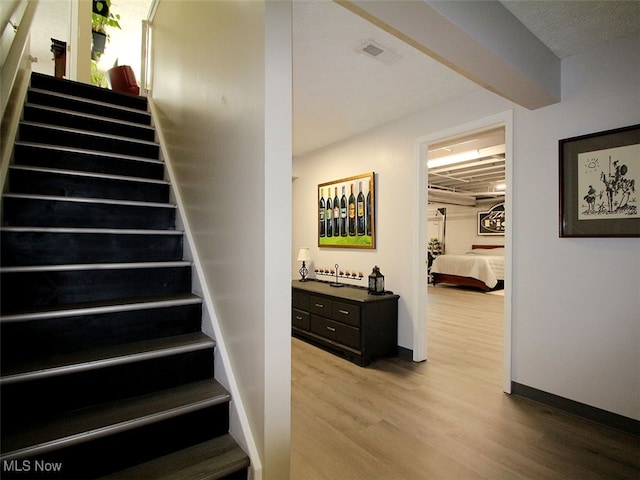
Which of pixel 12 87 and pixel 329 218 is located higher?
pixel 12 87

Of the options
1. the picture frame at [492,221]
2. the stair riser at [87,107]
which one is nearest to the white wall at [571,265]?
the stair riser at [87,107]

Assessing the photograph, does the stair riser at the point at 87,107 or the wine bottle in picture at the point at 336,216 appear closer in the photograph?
the stair riser at the point at 87,107

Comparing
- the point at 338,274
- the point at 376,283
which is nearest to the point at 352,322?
the point at 376,283

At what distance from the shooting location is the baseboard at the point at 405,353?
3373mm

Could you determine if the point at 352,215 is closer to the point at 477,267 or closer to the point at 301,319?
the point at 301,319

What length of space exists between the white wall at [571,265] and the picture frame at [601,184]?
66mm

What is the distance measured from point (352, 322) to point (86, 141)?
2795 millimetres

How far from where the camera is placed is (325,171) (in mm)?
4531

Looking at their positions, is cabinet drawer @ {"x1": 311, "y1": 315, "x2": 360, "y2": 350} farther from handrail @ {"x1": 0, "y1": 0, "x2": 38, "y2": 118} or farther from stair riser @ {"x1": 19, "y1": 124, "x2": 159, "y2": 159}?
handrail @ {"x1": 0, "y1": 0, "x2": 38, "y2": 118}

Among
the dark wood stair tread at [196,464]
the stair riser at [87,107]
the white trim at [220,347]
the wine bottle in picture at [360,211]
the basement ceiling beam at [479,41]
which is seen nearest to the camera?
the dark wood stair tread at [196,464]

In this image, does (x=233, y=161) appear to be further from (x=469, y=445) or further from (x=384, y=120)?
(x=384, y=120)

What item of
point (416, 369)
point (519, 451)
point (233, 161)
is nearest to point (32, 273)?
point (233, 161)

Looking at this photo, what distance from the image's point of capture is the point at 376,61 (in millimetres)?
2348

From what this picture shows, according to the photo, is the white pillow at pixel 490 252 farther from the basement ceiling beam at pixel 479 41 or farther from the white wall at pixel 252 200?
the white wall at pixel 252 200
